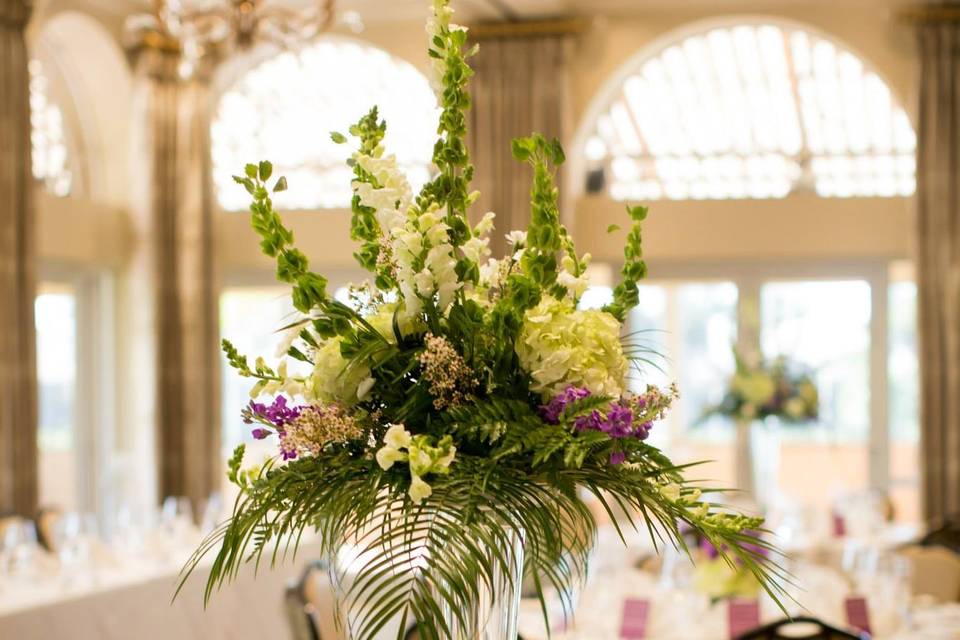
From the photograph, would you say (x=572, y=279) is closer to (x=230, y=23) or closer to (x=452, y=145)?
(x=452, y=145)

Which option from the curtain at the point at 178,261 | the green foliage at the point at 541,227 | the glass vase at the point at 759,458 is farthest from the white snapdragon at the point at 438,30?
the curtain at the point at 178,261

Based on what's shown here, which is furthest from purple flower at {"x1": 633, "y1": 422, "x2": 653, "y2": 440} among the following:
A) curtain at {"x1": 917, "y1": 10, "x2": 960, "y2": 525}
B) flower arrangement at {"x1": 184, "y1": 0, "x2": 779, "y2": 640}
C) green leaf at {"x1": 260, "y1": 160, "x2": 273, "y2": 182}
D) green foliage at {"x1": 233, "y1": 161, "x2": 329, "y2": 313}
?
curtain at {"x1": 917, "y1": 10, "x2": 960, "y2": 525}

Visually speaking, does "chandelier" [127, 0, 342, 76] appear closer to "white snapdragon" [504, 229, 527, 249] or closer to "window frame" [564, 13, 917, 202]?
"white snapdragon" [504, 229, 527, 249]

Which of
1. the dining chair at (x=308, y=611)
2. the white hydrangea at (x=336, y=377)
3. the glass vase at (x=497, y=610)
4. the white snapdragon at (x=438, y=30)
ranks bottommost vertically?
the dining chair at (x=308, y=611)

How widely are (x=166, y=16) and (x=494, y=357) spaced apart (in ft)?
14.1

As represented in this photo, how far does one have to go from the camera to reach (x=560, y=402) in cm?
167

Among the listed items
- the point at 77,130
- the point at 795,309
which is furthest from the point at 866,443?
the point at 77,130

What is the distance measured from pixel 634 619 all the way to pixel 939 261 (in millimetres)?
5713

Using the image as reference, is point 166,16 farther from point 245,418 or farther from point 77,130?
point 77,130

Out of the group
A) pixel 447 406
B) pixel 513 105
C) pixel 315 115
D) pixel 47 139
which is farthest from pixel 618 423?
pixel 315 115

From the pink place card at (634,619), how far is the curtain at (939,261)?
5.42 meters

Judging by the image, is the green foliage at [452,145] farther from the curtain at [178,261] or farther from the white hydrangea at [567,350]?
the curtain at [178,261]

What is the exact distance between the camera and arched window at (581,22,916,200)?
9.88 m

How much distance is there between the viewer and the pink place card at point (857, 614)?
174 inches
